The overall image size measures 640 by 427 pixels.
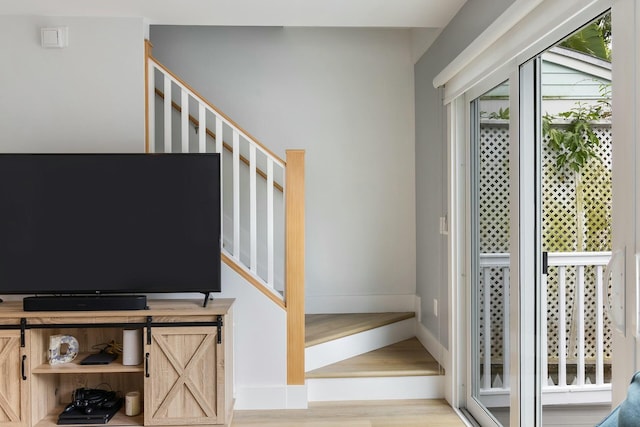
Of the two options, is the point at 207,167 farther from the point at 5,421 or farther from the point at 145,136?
the point at 5,421

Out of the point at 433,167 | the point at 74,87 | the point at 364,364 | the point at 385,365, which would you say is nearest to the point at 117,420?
the point at 364,364

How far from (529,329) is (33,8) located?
3.26 meters

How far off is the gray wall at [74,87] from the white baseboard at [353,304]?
77.5 inches

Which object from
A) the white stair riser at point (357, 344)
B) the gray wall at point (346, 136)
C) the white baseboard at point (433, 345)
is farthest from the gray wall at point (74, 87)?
the white baseboard at point (433, 345)

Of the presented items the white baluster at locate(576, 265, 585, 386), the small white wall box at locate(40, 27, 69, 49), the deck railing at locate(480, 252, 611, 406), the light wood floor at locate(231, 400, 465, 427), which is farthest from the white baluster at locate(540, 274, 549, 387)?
the small white wall box at locate(40, 27, 69, 49)

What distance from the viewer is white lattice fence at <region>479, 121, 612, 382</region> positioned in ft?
5.91

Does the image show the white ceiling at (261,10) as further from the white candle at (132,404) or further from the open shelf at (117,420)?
the open shelf at (117,420)

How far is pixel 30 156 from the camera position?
9.45 ft

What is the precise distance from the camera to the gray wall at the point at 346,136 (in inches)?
167

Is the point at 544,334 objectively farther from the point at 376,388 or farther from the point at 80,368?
the point at 80,368

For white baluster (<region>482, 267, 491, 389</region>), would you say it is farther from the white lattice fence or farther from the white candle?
the white candle

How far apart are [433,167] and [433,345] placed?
1.29m

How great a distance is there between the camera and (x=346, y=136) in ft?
14.1

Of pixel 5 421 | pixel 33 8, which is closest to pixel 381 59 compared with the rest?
pixel 33 8
